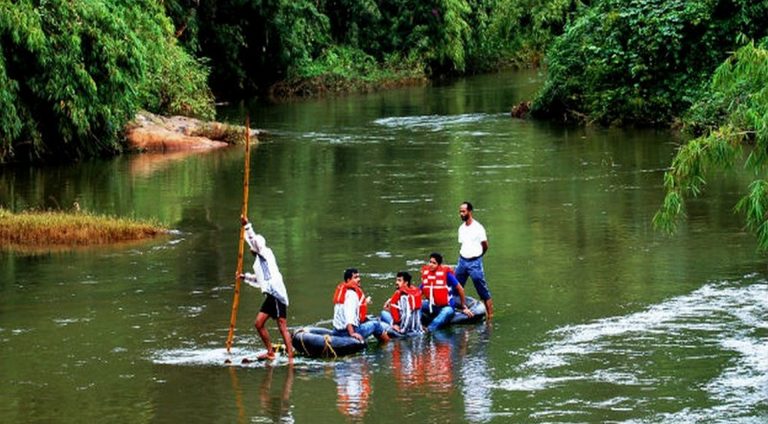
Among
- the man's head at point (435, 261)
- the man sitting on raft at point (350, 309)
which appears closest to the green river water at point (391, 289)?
the man sitting on raft at point (350, 309)

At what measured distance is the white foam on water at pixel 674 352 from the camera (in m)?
17.1

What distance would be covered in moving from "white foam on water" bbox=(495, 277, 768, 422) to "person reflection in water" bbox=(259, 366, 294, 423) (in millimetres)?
2686

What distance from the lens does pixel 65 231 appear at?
99.5 feet

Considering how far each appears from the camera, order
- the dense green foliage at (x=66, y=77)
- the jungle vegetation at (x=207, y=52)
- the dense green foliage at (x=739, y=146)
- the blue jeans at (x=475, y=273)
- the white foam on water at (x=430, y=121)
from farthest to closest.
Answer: the white foam on water at (x=430, y=121) < the jungle vegetation at (x=207, y=52) < the dense green foliage at (x=66, y=77) < the blue jeans at (x=475, y=273) < the dense green foliage at (x=739, y=146)

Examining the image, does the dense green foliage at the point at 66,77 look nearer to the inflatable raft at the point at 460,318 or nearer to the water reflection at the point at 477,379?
the inflatable raft at the point at 460,318

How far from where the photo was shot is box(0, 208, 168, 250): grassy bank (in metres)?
30.1

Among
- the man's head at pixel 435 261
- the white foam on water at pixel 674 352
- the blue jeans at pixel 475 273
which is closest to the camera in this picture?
the white foam on water at pixel 674 352

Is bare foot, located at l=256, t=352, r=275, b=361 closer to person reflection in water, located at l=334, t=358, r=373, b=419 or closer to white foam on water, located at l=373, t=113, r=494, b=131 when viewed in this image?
person reflection in water, located at l=334, t=358, r=373, b=419

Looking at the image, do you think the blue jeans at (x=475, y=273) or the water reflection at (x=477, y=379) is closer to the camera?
the water reflection at (x=477, y=379)

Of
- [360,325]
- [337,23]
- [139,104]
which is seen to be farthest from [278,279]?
[337,23]

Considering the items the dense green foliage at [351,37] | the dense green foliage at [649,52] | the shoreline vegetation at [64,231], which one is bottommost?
the shoreline vegetation at [64,231]

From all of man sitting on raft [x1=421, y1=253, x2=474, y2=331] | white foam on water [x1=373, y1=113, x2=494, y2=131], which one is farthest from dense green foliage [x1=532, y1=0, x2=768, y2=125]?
man sitting on raft [x1=421, y1=253, x2=474, y2=331]

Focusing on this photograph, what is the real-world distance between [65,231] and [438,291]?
11.4 metres

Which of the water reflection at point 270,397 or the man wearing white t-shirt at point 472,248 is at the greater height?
the man wearing white t-shirt at point 472,248
